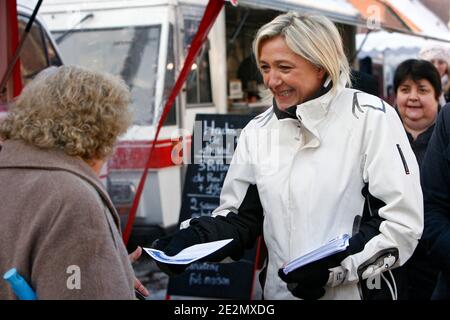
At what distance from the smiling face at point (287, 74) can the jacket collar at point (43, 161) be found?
801 mm

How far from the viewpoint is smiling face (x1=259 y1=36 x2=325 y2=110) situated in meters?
2.41

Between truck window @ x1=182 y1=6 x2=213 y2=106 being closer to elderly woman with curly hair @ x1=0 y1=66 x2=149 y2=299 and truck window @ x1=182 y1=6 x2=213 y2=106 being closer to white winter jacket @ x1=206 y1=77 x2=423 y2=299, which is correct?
white winter jacket @ x1=206 y1=77 x2=423 y2=299

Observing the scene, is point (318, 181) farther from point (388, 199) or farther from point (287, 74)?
point (287, 74)

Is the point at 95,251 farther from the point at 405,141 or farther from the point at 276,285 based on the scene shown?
the point at 405,141

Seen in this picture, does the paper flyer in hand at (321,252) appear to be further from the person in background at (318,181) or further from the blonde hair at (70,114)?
the blonde hair at (70,114)

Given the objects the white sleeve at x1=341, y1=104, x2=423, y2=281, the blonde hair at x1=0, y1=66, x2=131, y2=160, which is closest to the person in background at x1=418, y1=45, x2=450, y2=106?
the white sleeve at x1=341, y1=104, x2=423, y2=281

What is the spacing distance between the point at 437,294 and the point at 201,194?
301cm

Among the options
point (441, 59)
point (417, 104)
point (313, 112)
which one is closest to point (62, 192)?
point (313, 112)

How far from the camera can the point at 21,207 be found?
186 centimetres

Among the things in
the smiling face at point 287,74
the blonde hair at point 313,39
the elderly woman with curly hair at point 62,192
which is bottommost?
the elderly woman with curly hair at point 62,192

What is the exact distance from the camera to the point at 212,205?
545 cm

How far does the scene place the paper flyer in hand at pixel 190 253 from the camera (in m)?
2.34

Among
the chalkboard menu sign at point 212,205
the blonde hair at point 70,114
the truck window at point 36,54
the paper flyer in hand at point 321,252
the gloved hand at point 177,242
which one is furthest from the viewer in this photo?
the truck window at point 36,54

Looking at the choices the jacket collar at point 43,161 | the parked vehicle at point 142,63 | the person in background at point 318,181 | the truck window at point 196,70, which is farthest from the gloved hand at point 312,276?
the truck window at point 196,70
